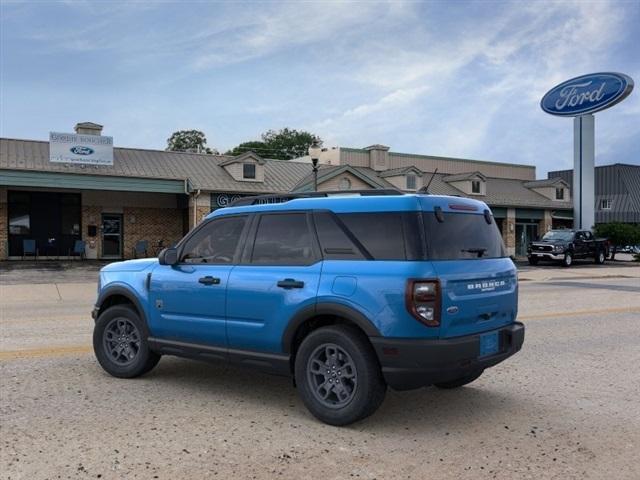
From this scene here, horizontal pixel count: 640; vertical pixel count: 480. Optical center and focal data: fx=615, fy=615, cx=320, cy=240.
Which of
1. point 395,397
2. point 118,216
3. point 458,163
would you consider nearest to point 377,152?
point 458,163

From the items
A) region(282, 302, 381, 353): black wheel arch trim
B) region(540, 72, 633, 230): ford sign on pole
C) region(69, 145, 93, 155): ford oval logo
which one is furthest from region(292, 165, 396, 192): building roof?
region(282, 302, 381, 353): black wheel arch trim

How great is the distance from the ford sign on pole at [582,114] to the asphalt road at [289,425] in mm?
32373

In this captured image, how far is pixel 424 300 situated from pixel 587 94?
3662cm

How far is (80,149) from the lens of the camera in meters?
27.7

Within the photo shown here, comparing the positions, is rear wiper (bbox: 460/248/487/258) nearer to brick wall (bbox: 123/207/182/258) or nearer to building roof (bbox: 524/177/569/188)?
brick wall (bbox: 123/207/182/258)

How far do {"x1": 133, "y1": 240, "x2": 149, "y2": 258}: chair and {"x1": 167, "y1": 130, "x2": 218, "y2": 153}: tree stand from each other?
44.5 meters

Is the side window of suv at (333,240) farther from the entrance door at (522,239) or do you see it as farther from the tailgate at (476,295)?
the entrance door at (522,239)

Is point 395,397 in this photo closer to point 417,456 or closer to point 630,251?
point 417,456

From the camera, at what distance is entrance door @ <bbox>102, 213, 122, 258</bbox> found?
30250 millimetres

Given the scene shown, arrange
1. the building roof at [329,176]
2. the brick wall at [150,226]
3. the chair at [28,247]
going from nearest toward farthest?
1. the chair at [28,247]
2. the brick wall at [150,226]
3. the building roof at [329,176]

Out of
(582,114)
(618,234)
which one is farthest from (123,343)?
(618,234)

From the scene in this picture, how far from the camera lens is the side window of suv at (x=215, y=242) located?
579 centimetres

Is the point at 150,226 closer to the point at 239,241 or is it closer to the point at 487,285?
the point at 239,241

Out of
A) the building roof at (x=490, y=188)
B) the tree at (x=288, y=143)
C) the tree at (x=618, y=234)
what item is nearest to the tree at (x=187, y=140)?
the tree at (x=288, y=143)
